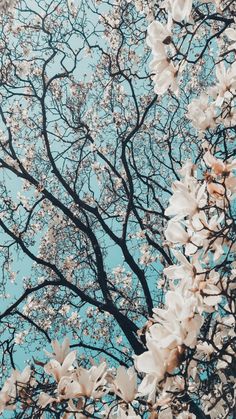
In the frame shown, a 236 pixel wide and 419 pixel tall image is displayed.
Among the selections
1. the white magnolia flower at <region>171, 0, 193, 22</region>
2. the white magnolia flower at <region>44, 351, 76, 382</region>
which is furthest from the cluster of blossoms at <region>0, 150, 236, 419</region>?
the white magnolia flower at <region>171, 0, 193, 22</region>

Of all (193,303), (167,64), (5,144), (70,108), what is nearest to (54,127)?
(70,108)

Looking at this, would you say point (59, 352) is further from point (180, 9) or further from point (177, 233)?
point (180, 9)

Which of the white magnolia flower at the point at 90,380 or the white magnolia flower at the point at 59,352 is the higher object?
the white magnolia flower at the point at 59,352

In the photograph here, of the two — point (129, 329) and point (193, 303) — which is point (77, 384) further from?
point (129, 329)

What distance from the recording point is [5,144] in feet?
21.1

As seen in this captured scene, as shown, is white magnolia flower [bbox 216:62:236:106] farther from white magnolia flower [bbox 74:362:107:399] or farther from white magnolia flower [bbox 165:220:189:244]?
white magnolia flower [bbox 74:362:107:399]

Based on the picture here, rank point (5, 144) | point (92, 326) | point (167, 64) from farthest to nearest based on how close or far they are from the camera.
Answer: point (92, 326), point (5, 144), point (167, 64)

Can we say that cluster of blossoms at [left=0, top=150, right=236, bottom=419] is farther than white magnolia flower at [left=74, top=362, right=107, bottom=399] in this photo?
No

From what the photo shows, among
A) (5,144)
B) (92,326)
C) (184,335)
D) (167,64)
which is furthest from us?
(92,326)

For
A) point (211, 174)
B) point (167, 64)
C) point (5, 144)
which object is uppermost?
point (5, 144)

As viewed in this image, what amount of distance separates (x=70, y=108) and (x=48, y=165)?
0.83 meters

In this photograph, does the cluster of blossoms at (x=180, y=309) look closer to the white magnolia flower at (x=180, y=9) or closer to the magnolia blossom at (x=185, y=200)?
the magnolia blossom at (x=185, y=200)

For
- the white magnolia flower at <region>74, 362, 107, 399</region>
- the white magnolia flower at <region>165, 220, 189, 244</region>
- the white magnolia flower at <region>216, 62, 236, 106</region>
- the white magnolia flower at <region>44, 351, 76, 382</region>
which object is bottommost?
the white magnolia flower at <region>74, 362, 107, 399</region>

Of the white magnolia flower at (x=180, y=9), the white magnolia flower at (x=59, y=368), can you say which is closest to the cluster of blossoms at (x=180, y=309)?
the white magnolia flower at (x=59, y=368)
